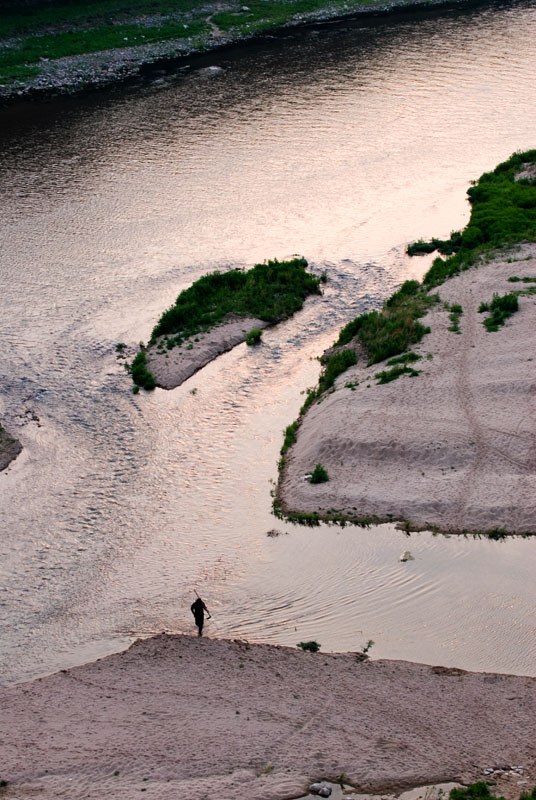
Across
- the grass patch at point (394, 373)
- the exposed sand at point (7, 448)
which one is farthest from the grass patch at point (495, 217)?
the exposed sand at point (7, 448)

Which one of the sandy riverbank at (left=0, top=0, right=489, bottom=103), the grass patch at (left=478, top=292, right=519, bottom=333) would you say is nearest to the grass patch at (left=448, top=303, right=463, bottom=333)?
the grass patch at (left=478, top=292, right=519, bottom=333)

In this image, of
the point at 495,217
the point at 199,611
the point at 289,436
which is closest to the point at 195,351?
the point at 289,436

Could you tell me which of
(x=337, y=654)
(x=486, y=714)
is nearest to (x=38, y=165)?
(x=337, y=654)

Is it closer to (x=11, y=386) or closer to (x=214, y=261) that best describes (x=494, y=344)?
(x=214, y=261)

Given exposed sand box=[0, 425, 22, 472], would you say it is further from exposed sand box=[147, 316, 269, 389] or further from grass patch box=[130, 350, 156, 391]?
exposed sand box=[147, 316, 269, 389]

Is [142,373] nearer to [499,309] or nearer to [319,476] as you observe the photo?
[319,476]
